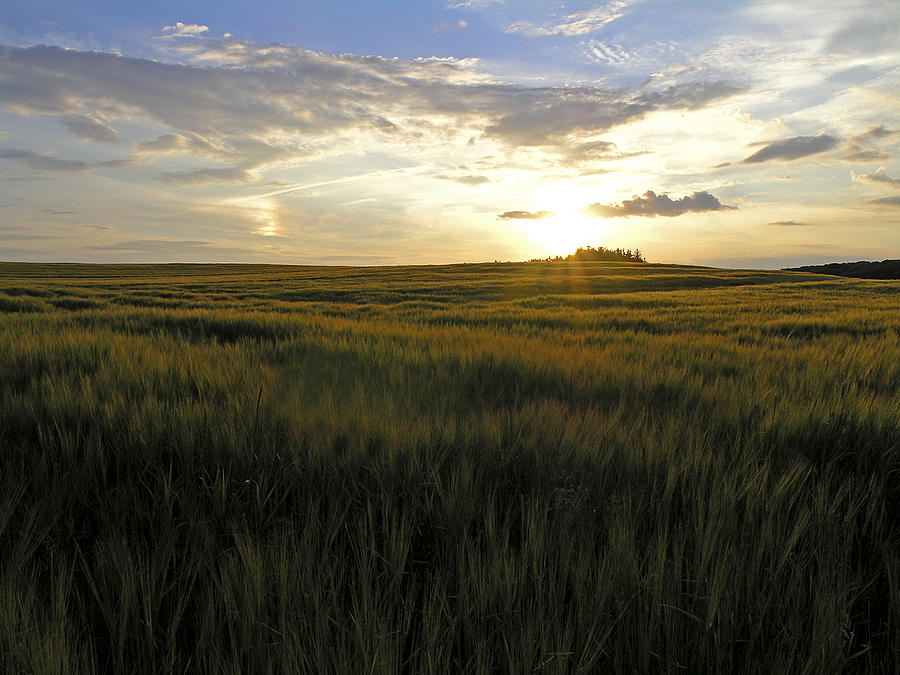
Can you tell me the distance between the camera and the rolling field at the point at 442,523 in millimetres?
945

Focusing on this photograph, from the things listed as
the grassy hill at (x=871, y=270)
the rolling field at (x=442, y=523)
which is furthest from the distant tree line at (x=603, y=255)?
the rolling field at (x=442, y=523)

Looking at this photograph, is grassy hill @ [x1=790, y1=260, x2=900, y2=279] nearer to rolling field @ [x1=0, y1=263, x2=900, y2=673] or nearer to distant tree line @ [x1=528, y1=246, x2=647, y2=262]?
distant tree line @ [x1=528, y1=246, x2=647, y2=262]

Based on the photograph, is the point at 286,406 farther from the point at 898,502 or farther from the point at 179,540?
the point at 898,502

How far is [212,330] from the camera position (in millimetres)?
5695

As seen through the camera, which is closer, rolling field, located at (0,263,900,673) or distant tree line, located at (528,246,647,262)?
rolling field, located at (0,263,900,673)

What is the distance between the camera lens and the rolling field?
0.94 meters

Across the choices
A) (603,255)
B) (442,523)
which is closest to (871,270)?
(603,255)

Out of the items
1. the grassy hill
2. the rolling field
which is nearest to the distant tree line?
the grassy hill

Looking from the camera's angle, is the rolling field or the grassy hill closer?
the rolling field

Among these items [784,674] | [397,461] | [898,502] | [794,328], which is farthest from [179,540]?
[794,328]

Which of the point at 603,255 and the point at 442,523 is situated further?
the point at 603,255

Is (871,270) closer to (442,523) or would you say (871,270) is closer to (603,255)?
(603,255)

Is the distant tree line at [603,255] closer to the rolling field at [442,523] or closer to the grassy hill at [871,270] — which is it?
the grassy hill at [871,270]

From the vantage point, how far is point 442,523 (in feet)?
4.44
